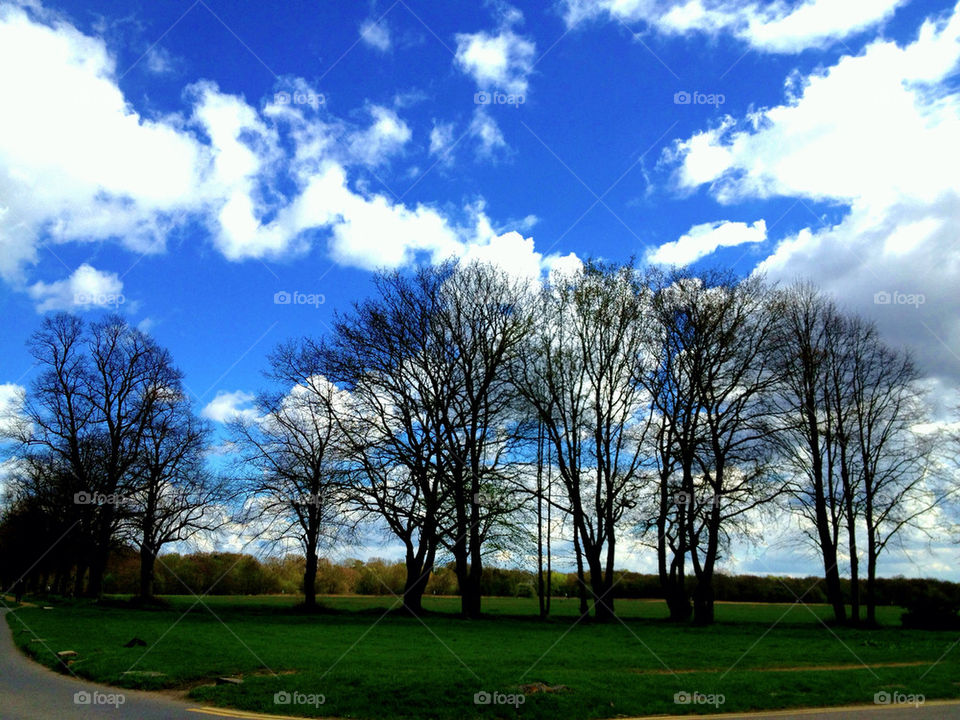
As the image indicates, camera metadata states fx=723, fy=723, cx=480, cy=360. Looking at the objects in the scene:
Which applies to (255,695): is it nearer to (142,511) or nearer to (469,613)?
(469,613)

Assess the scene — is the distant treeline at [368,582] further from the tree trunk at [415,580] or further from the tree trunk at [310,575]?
the tree trunk at [415,580]

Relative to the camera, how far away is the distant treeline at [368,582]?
49719mm

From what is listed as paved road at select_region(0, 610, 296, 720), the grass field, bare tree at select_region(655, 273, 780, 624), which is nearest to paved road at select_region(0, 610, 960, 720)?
paved road at select_region(0, 610, 296, 720)

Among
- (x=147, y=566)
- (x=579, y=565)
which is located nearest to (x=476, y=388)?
(x=579, y=565)

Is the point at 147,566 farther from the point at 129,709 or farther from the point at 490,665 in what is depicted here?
the point at 129,709

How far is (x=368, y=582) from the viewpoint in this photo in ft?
207

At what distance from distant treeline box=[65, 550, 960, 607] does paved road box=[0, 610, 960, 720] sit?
2803 cm

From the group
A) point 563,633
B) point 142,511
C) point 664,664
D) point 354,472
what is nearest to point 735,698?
point 664,664

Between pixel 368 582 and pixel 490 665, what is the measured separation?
1938 inches

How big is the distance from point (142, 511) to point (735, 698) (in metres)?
38.3

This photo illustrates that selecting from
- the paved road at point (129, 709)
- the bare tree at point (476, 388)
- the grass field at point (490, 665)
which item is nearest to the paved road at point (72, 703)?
the paved road at point (129, 709)

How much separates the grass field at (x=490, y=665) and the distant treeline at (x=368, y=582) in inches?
638

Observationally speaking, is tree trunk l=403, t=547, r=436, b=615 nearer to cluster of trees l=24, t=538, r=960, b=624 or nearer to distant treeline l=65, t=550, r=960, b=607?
cluster of trees l=24, t=538, r=960, b=624

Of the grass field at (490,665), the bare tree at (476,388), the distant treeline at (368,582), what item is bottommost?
the distant treeline at (368,582)
